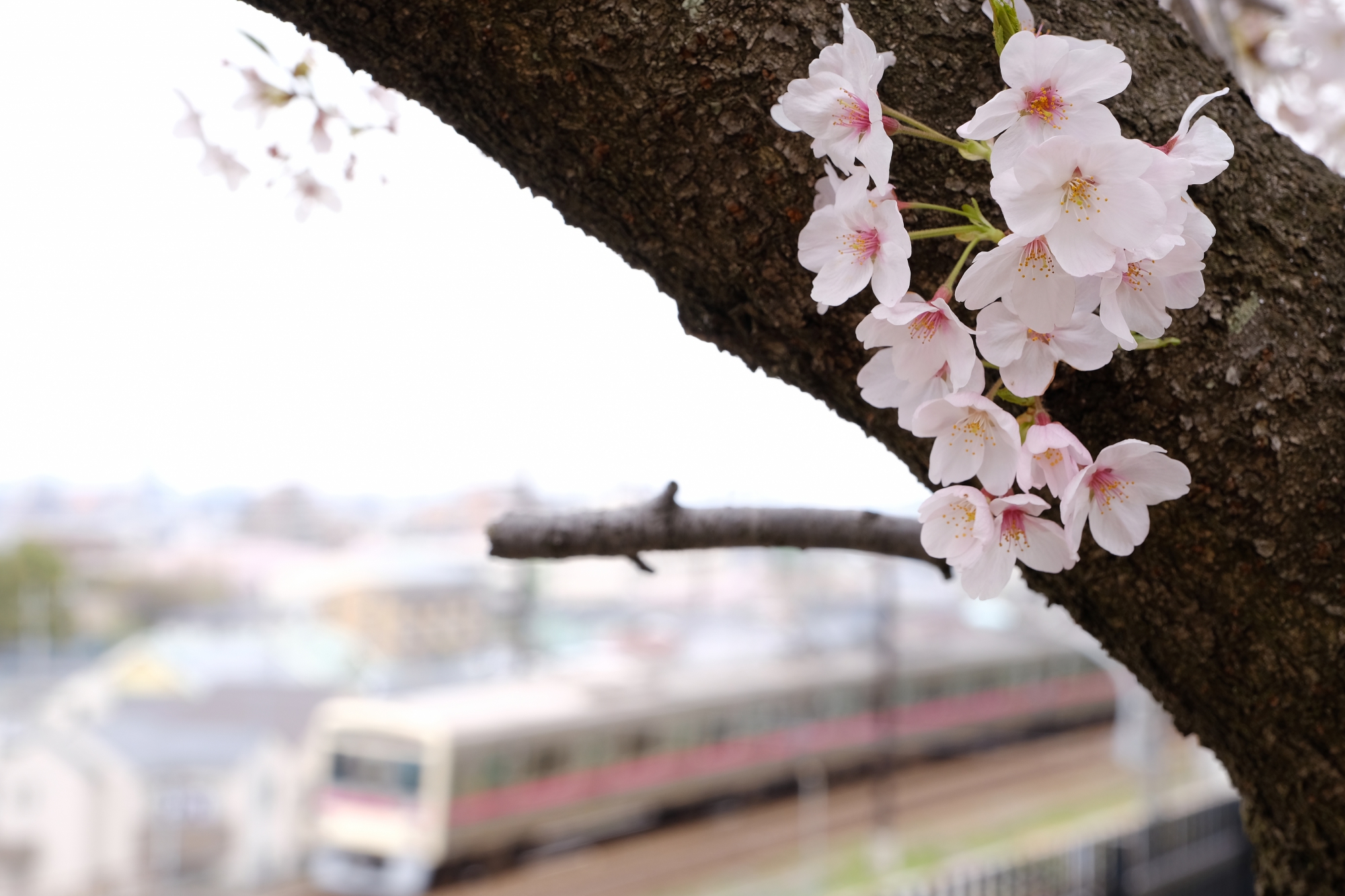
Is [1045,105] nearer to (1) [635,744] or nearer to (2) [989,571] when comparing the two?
(2) [989,571]

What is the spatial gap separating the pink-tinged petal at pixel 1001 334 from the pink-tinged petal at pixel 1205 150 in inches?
3.0

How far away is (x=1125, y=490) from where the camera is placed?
0.35 metres

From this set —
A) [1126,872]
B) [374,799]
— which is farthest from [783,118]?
[374,799]

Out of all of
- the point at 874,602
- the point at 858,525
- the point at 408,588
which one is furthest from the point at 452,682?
the point at 858,525

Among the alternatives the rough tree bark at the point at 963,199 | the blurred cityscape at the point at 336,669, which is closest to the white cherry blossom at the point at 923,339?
the rough tree bark at the point at 963,199

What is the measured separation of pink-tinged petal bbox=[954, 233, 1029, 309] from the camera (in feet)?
0.98

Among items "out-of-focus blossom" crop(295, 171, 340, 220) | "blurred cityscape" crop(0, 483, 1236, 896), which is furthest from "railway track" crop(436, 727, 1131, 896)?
"out-of-focus blossom" crop(295, 171, 340, 220)

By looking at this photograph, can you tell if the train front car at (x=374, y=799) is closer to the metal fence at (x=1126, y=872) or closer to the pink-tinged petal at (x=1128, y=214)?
the metal fence at (x=1126, y=872)

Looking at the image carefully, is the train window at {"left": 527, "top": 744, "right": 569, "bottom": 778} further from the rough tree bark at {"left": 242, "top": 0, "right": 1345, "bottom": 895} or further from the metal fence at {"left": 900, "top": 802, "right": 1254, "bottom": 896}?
the rough tree bark at {"left": 242, "top": 0, "right": 1345, "bottom": 895}

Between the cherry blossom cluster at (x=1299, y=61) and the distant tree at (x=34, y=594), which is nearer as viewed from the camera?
the cherry blossom cluster at (x=1299, y=61)

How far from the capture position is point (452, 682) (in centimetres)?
518

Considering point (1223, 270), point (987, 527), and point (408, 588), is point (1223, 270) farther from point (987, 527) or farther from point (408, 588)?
point (408, 588)

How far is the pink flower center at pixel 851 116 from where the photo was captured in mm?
344

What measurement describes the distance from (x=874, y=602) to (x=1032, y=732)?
319 centimetres
